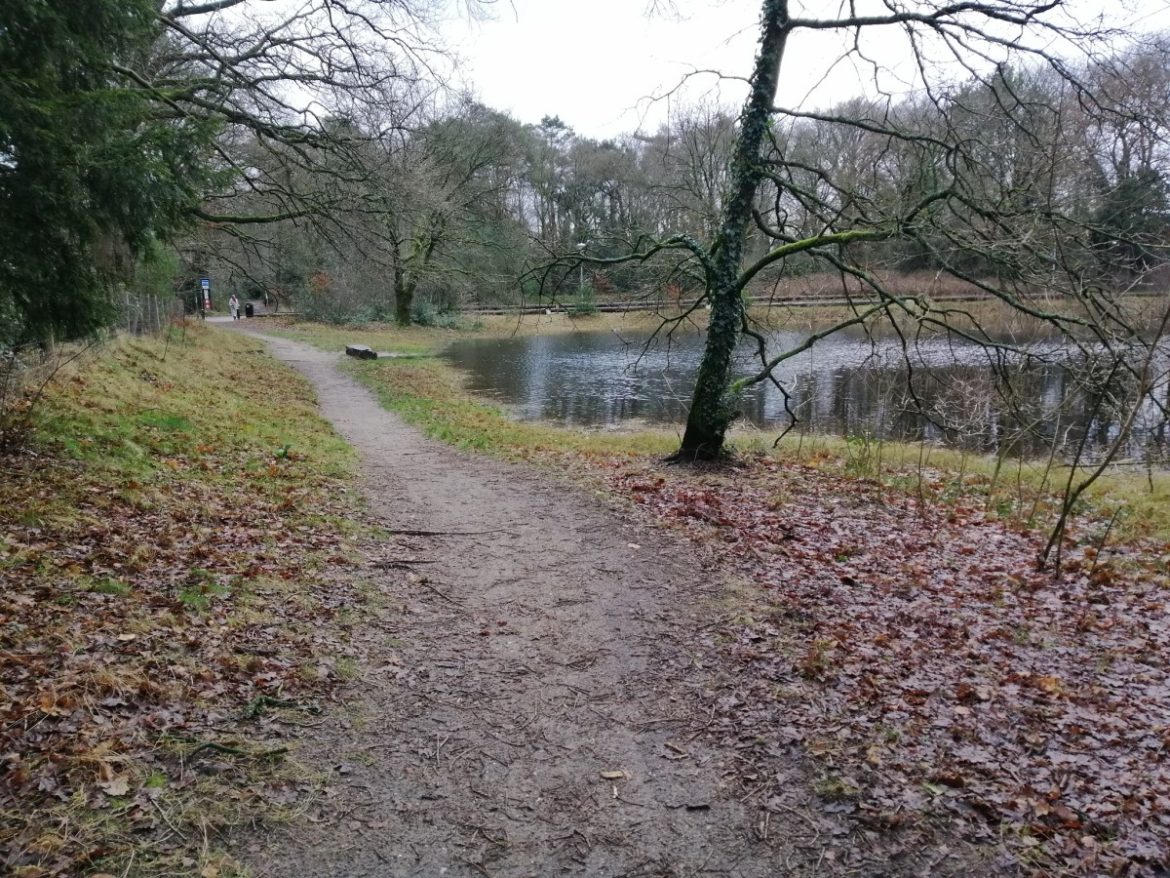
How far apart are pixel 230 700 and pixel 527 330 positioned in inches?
1703

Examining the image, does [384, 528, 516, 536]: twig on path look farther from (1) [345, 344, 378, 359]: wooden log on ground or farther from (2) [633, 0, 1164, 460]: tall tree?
(1) [345, 344, 378, 359]: wooden log on ground

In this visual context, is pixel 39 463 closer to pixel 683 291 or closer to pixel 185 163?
pixel 185 163

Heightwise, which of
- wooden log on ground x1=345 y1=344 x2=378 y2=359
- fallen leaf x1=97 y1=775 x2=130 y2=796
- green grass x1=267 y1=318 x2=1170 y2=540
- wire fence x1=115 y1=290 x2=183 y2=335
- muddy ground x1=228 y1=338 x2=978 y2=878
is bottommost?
muddy ground x1=228 y1=338 x2=978 y2=878

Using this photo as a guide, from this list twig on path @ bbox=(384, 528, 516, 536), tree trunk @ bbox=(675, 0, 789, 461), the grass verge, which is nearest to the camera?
the grass verge

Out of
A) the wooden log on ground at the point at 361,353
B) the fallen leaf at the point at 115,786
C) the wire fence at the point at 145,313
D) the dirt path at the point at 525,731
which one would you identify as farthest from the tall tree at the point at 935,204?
the wooden log on ground at the point at 361,353

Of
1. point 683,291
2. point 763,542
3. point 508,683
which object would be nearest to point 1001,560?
point 763,542

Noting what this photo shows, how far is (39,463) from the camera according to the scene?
6.50 m

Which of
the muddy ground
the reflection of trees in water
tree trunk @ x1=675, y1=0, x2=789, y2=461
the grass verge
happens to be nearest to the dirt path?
the muddy ground

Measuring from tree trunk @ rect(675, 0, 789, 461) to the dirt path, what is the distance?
356cm

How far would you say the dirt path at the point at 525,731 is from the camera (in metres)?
3.07

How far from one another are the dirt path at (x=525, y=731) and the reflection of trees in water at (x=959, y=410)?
17.2ft

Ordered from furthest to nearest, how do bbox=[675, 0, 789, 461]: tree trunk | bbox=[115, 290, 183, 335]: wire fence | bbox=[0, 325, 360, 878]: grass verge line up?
bbox=[115, 290, 183, 335]: wire fence
bbox=[675, 0, 789, 461]: tree trunk
bbox=[0, 325, 360, 878]: grass verge

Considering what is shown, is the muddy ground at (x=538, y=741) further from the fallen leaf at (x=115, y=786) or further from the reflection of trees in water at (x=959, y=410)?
the reflection of trees in water at (x=959, y=410)

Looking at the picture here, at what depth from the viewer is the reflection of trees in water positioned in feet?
34.3
